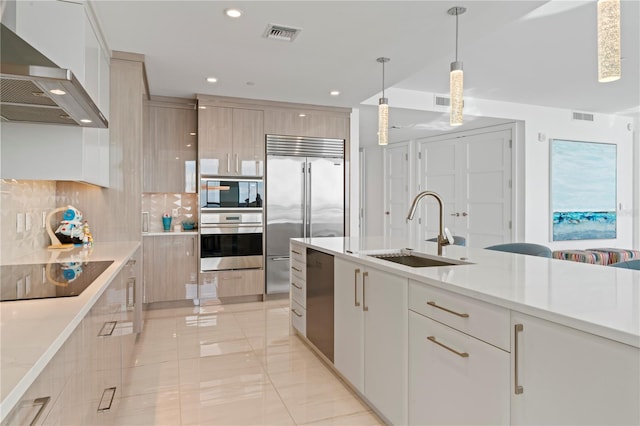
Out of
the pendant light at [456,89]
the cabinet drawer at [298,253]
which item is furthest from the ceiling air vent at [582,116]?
the cabinet drawer at [298,253]

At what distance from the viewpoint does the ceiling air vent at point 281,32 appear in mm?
3014

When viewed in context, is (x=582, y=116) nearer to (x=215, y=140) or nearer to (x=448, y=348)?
(x=215, y=140)

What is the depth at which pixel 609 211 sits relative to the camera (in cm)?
686

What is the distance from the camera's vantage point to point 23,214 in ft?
8.30

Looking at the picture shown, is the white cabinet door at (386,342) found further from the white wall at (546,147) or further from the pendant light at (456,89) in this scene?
the white wall at (546,147)

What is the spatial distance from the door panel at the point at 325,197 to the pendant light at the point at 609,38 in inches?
153

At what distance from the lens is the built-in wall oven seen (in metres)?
4.80

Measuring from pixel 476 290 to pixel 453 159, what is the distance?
6.16 metres

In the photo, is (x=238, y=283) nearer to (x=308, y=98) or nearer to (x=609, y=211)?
(x=308, y=98)

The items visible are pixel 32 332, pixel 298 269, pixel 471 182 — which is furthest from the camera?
pixel 471 182

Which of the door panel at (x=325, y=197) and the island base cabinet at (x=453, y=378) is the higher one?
the door panel at (x=325, y=197)

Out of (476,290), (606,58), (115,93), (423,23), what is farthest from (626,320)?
(115,93)

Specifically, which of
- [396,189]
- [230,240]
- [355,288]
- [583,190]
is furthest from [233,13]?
[583,190]

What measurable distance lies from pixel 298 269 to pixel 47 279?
2005mm
